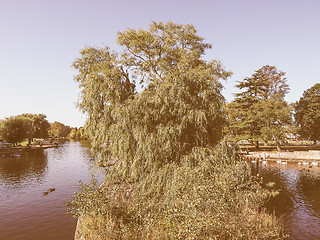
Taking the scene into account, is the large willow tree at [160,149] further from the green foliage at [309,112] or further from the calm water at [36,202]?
the green foliage at [309,112]

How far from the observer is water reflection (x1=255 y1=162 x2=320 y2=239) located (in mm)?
16620

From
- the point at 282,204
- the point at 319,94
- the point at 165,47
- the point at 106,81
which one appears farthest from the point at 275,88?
the point at 106,81

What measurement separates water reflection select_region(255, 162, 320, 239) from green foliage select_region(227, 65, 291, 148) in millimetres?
10980

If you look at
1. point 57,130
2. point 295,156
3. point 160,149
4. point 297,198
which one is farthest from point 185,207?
point 57,130

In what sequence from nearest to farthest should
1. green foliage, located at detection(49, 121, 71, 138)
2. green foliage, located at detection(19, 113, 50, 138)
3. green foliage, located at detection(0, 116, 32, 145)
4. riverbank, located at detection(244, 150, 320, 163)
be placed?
1. riverbank, located at detection(244, 150, 320, 163)
2. green foliage, located at detection(0, 116, 32, 145)
3. green foliage, located at detection(19, 113, 50, 138)
4. green foliage, located at detection(49, 121, 71, 138)

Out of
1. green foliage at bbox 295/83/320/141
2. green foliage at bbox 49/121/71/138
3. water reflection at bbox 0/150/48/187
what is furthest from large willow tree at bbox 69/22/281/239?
green foliage at bbox 49/121/71/138

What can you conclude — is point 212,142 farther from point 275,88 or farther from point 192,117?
point 275,88

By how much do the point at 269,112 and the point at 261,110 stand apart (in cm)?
316

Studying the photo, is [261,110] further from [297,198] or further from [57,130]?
[57,130]

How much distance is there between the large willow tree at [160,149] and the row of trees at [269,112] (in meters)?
29.7

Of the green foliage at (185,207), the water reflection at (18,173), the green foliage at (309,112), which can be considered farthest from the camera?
the green foliage at (309,112)

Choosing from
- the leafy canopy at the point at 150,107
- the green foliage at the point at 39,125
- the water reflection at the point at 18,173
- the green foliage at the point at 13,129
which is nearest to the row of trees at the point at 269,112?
the leafy canopy at the point at 150,107

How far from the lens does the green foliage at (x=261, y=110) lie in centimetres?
4603

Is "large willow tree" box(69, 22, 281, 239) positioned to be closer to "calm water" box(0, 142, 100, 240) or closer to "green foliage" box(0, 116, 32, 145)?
"calm water" box(0, 142, 100, 240)
